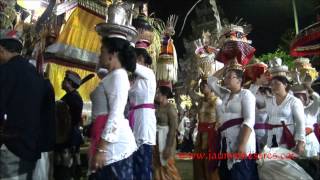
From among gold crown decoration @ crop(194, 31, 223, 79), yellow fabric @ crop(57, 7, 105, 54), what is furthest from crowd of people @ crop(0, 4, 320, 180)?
yellow fabric @ crop(57, 7, 105, 54)

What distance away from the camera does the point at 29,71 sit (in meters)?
3.27

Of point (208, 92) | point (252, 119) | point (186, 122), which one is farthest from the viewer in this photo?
point (186, 122)

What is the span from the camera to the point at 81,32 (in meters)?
9.52

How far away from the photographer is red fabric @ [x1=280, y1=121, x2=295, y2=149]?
15.3 feet

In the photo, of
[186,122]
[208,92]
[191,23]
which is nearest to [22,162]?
[208,92]

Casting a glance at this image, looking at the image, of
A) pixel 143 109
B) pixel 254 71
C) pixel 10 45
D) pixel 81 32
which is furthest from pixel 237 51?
pixel 81 32

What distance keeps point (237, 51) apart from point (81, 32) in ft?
16.3

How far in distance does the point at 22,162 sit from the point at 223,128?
6.85 ft

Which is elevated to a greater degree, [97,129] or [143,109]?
[143,109]

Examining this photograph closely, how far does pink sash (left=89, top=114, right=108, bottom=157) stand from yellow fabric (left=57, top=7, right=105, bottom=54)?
6.50 m

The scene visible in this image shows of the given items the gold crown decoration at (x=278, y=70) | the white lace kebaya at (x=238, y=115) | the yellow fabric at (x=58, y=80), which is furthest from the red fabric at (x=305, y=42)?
the yellow fabric at (x=58, y=80)

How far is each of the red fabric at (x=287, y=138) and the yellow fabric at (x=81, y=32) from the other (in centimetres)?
548

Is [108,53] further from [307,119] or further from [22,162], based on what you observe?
[307,119]

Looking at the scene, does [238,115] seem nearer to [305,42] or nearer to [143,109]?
[143,109]
